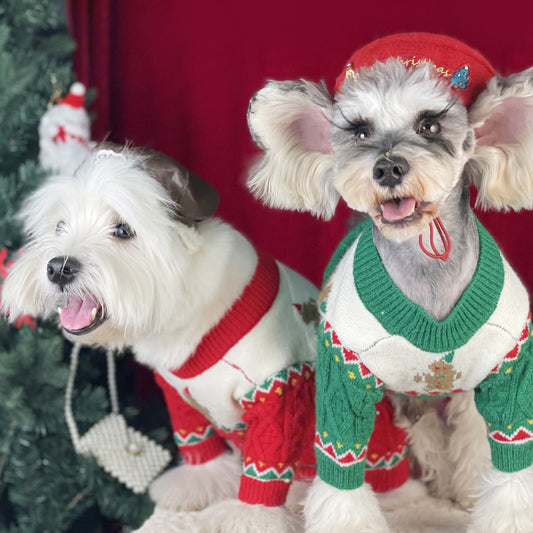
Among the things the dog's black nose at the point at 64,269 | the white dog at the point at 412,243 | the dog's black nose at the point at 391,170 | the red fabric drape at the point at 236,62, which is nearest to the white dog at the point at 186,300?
the dog's black nose at the point at 64,269

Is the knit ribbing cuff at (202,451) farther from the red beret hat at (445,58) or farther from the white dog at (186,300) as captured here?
the red beret hat at (445,58)

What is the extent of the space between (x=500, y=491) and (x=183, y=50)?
1.16 metres

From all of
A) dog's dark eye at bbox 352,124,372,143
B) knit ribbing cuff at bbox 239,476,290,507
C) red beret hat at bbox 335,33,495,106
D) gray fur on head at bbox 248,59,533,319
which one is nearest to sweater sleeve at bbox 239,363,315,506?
knit ribbing cuff at bbox 239,476,290,507

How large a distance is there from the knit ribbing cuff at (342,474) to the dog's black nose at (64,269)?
1.50 ft

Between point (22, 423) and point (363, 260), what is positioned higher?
point (363, 260)

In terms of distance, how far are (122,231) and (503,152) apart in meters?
0.56

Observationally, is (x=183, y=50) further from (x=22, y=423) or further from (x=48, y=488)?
(x=48, y=488)

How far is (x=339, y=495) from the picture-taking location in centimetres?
110

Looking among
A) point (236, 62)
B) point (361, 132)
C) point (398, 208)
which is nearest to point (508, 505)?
point (398, 208)

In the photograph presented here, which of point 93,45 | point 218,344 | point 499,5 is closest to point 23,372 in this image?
point 218,344

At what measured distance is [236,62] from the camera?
1.69 meters

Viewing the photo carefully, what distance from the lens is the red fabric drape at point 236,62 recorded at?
1.54 m

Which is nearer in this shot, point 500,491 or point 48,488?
point 500,491

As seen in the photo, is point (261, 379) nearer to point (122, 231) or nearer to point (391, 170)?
point (122, 231)
